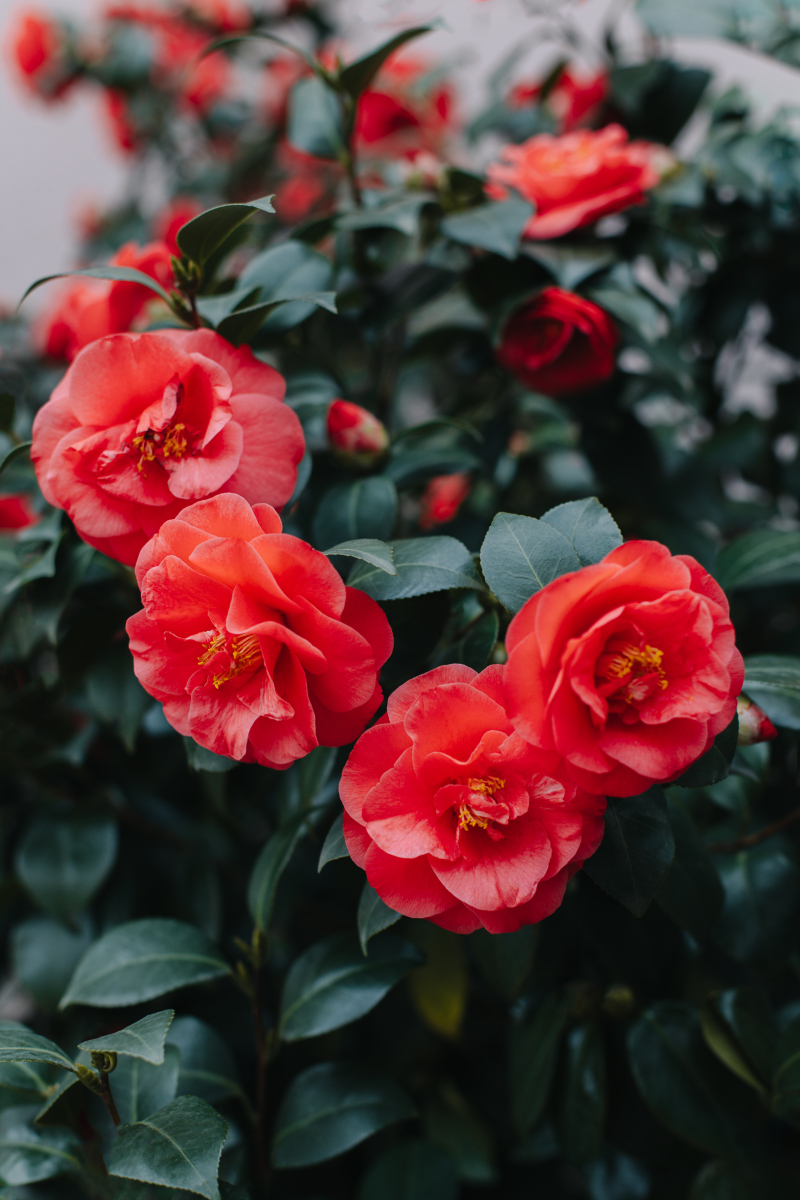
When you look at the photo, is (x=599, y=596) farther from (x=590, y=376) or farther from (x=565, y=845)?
(x=590, y=376)

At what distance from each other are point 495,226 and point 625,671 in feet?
1.45

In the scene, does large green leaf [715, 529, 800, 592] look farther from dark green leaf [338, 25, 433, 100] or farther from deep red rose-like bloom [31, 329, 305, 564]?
dark green leaf [338, 25, 433, 100]

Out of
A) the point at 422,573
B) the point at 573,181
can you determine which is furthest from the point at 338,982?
the point at 573,181

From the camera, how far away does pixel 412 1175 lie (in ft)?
2.28

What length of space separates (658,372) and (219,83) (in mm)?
1215

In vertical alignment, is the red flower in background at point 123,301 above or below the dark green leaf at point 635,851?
above

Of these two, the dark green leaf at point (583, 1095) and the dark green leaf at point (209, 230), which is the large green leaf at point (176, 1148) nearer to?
the dark green leaf at point (583, 1095)

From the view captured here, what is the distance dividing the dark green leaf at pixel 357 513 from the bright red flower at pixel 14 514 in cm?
36

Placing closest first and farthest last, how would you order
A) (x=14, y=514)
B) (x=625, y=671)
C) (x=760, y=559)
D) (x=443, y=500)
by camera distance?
(x=625, y=671)
(x=760, y=559)
(x=14, y=514)
(x=443, y=500)

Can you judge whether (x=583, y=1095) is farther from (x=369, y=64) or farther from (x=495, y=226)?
(x=369, y=64)

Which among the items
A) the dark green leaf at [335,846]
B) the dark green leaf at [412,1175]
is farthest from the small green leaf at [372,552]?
the dark green leaf at [412,1175]

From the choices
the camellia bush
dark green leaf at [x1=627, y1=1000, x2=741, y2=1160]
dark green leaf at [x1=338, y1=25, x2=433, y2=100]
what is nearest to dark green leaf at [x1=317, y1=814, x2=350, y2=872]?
the camellia bush

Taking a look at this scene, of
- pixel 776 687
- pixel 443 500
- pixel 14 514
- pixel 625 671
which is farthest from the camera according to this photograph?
pixel 443 500

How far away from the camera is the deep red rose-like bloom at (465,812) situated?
37cm
